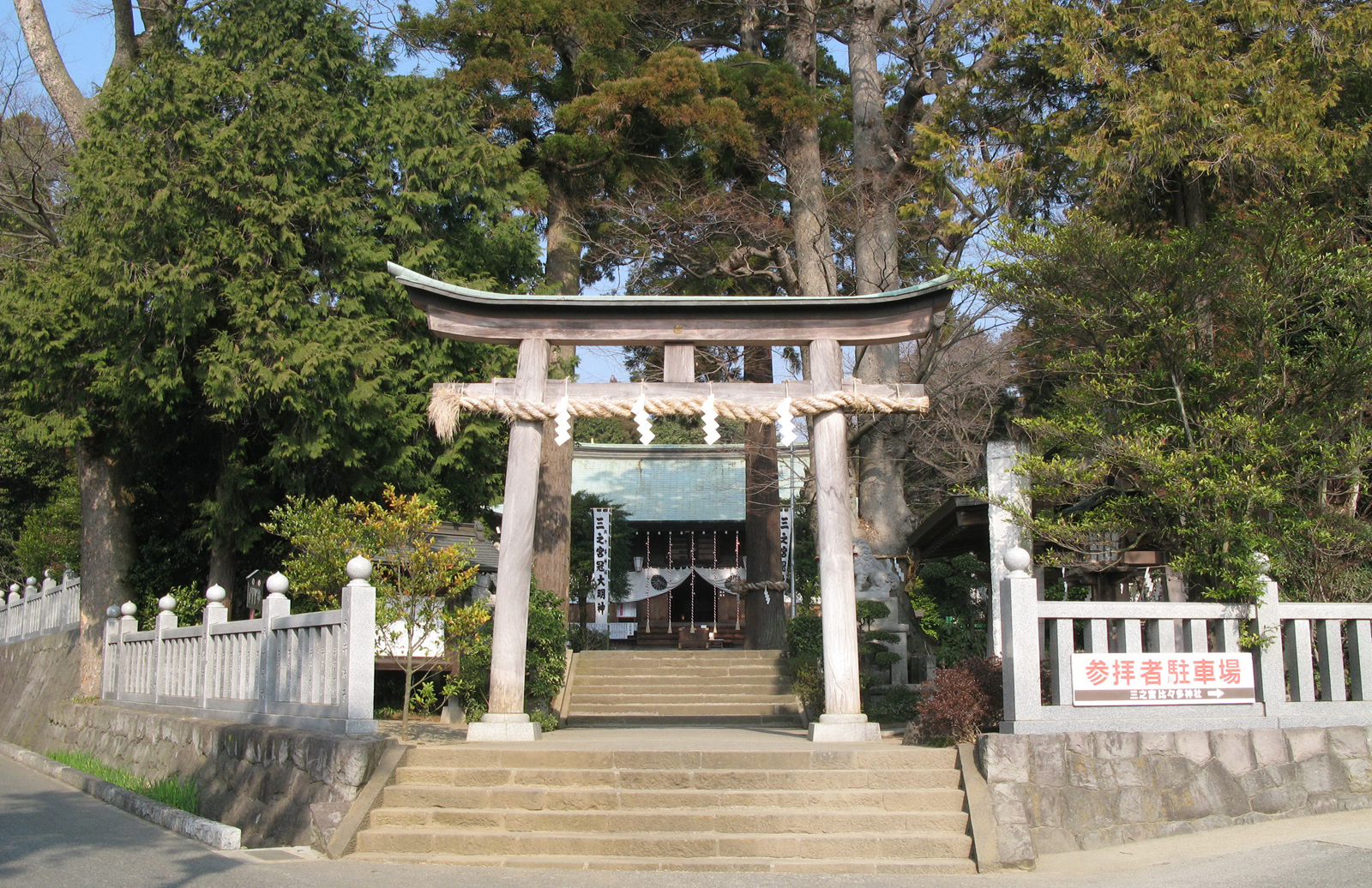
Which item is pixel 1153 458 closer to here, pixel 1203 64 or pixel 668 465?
pixel 1203 64

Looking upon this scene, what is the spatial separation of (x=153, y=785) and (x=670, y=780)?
5432 millimetres

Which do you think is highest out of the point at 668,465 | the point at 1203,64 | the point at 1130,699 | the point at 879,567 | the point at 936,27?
the point at 936,27

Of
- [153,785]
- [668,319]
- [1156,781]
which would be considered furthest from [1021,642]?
[153,785]

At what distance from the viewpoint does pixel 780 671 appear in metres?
16.4

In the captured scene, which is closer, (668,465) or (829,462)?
(829,462)

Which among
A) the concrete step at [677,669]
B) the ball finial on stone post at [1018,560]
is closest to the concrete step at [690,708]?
the concrete step at [677,669]

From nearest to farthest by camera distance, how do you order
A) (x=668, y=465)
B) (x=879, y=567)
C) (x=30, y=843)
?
(x=30, y=843), (x=879, y=567), (x=668, y=465)

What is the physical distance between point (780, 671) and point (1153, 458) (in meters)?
8.75

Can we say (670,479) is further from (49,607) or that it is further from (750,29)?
(49,607)

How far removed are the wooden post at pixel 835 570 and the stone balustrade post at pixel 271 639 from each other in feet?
15.2

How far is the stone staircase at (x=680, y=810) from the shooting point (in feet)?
23.9

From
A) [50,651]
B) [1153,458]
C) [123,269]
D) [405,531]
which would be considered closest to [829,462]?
[1153,458]

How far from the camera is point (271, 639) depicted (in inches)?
374

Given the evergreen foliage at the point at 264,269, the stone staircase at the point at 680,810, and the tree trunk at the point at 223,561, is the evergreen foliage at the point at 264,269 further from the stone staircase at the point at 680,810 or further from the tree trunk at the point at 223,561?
the stone staircase at the point at 680,810
